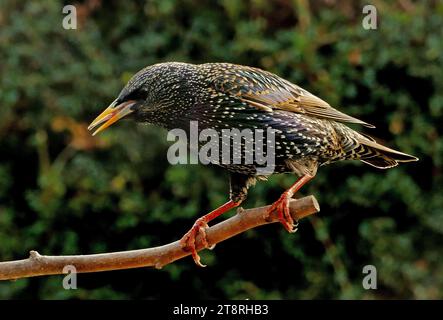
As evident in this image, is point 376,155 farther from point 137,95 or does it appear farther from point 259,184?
point 259,184

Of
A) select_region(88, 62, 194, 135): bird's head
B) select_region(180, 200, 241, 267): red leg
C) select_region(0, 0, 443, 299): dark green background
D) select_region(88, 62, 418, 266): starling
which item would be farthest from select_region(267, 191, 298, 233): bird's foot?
select_region(0, 0, 443, 299): dark green background

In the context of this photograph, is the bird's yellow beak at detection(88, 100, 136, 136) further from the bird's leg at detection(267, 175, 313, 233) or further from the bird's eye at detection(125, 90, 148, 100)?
the bird's leg at detection(267, 175, 313, 233)

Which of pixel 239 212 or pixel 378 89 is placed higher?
pixel 378 89

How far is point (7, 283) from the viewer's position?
482cm

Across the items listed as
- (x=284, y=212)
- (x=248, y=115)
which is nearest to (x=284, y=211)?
(x=284, y=212)

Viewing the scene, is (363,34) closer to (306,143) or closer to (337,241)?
(337,241)

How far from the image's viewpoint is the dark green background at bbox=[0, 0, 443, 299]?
465 cm

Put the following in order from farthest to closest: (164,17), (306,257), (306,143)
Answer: (164,17)
(306,257)
(306,143)

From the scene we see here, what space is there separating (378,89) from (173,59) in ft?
4.18

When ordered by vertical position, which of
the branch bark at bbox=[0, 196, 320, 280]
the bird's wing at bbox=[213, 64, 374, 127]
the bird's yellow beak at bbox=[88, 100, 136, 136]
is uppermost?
the bird's wing at bbox=[213, 64, 374, 127]

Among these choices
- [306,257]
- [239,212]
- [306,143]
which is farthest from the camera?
[306,257]

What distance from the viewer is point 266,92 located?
9.31 feet
